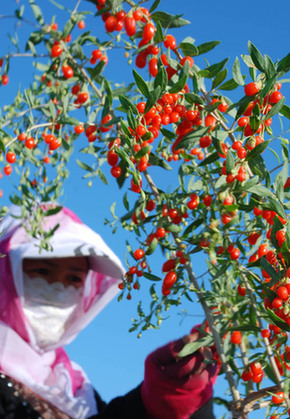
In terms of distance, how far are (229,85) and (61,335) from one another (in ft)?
8.13

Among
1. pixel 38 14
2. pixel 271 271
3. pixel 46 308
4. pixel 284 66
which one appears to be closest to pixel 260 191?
pixel 271 271

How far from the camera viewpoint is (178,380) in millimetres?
2445

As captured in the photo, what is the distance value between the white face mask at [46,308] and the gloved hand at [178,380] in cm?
96

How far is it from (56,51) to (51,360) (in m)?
2.09

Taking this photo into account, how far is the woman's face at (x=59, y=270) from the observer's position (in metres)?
3.56

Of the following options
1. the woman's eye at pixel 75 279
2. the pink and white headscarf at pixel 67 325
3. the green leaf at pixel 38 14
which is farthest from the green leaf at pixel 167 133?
the woman's eye at pixel 75 279

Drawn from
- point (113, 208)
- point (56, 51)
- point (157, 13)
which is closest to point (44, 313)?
point (113, 208)

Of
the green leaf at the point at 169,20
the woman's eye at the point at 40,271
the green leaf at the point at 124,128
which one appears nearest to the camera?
the green leaf at the point at 124,128

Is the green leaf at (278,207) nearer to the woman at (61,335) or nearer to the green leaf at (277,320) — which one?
the green leaf at (277,320)

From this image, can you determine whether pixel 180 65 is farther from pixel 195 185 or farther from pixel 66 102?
pixel 66 102

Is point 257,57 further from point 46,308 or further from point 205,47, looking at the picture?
point 46,308

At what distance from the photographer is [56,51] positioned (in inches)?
89.5

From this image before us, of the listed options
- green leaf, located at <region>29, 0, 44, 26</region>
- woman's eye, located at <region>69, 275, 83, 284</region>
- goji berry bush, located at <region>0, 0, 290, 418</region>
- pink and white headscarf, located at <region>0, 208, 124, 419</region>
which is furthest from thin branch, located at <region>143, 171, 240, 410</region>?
woman's eye, located at <region>69, 275, 83, 284</region>

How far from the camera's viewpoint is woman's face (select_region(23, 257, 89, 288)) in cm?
356
